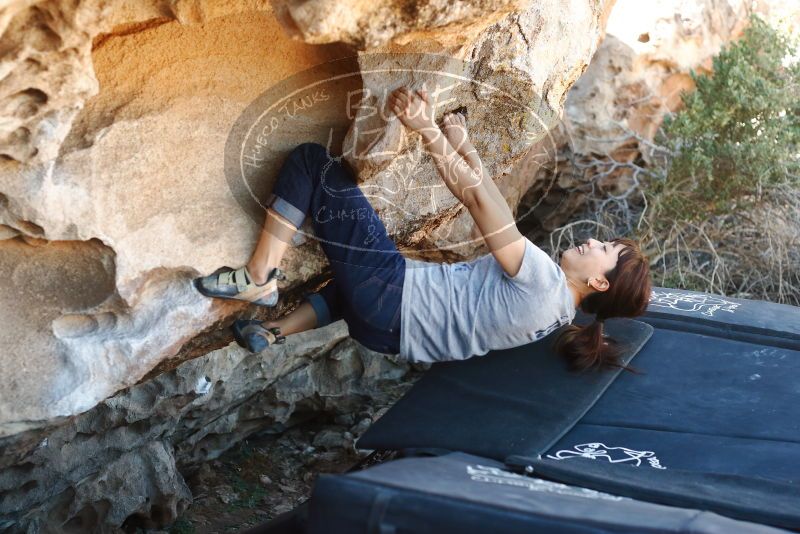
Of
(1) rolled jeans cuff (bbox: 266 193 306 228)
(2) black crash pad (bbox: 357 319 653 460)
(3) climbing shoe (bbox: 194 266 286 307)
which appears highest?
(1) rolled jeans cuff (bbox: 266 193 306 228)

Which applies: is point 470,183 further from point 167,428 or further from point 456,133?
point 167,428

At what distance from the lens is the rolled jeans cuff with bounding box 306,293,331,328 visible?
2797 millimetres

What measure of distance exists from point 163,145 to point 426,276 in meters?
0.84

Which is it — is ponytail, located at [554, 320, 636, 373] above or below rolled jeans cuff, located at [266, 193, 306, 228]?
below

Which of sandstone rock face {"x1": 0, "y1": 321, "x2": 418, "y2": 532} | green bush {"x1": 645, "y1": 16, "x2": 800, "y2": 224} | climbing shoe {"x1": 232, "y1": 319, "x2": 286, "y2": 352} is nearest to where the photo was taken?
climbing shoe {"x1": 232, "y1": 319, "x2": 286, "y2": 352}

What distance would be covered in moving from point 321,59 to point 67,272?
0.91 m

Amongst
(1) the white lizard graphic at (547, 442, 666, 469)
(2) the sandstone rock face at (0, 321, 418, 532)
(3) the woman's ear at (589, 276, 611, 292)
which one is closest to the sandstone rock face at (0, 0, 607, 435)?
(2) the sandstone rock face at (0, 321, 418, 532)

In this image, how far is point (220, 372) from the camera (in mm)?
3572

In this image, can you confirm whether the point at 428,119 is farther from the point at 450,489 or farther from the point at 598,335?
the point at 450,489

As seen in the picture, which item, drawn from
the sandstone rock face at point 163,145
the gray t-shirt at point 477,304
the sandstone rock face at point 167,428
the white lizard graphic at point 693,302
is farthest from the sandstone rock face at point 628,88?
the gray t-shirt at point 477,304

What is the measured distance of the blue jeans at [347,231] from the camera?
Answer: 2.55 meters

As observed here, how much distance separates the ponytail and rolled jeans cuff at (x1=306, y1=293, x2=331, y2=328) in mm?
765

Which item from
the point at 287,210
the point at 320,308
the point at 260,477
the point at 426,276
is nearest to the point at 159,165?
the point at 287,210

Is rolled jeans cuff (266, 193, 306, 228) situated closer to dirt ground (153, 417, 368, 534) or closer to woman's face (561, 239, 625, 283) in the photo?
woman's face (561, 239, 625, 283)
